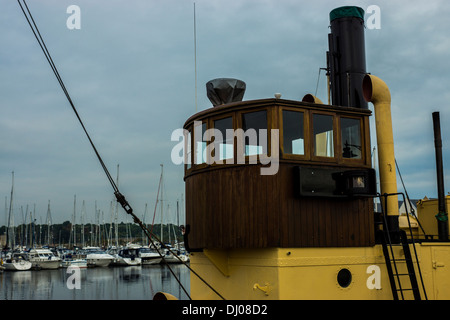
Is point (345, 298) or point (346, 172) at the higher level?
point (346, 172)

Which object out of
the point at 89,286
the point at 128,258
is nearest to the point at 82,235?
the point at 128,258

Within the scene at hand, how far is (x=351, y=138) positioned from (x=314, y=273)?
8.73ft

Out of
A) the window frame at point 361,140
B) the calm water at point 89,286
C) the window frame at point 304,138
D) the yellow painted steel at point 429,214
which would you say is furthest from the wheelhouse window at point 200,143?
the calm water at point 89,286

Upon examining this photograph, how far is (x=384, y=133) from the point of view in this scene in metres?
9.88

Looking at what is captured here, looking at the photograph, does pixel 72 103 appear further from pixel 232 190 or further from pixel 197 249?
→ pixel 197 249

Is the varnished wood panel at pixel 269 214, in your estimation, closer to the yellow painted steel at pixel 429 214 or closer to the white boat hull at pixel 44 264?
the yellow painted steel at pixel 429 214

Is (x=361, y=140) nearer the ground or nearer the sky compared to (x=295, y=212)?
nearer the sky

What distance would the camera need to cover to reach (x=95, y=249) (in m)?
92.1

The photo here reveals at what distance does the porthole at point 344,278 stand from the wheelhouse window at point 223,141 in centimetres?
282

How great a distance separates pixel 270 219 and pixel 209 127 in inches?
84.4

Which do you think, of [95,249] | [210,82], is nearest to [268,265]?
[210,82]

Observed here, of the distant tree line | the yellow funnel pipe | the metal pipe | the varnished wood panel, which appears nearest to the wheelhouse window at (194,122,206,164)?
the varnished wood panel

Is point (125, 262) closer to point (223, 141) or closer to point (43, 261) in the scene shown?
point (43, 261)

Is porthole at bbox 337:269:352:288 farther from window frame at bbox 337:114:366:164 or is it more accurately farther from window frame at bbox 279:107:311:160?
window frame at bbox 279:107:311:160
